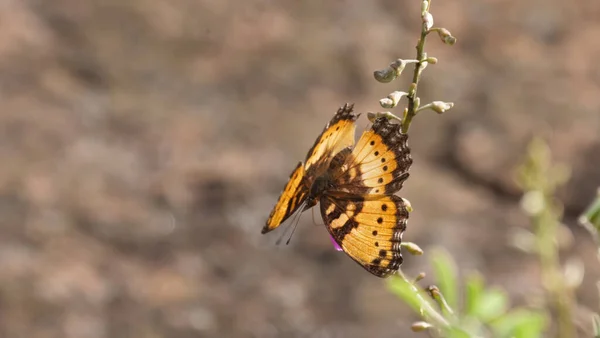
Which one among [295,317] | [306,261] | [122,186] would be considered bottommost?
[295,317]

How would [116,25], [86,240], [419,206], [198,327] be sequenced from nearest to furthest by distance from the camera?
[198,327]
[86,240]
[419,206]
[116,25]

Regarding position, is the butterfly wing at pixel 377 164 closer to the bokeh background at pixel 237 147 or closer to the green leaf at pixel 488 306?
the green leaf at pixel 488 306

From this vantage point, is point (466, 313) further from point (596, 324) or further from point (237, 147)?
point (237, 147)

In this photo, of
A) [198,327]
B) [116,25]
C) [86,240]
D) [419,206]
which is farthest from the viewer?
[116,25]

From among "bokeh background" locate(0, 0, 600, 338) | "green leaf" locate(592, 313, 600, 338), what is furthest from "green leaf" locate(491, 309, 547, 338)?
"bokeh background" locate(0, 0, 600, 338)

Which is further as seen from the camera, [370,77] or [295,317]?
[370,77]

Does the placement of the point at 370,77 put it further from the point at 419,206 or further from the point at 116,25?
the point at 116,25

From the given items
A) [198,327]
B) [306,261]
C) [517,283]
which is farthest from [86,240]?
[517,283]
